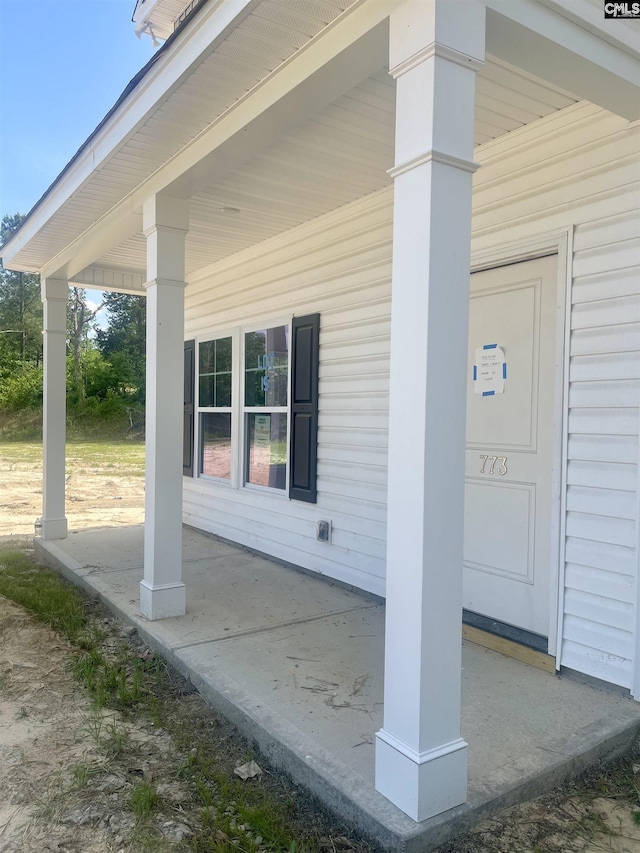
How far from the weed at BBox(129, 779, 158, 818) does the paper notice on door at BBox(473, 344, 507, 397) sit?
8.28 ft

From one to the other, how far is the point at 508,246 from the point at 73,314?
31.4m

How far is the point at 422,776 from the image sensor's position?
6.30ft

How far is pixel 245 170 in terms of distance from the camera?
12.6 ft

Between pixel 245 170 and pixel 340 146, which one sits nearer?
pixel 340 146

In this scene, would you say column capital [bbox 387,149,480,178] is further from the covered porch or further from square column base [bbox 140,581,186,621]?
square column base [bbox 140,581,186,621]

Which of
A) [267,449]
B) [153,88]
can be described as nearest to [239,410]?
[267,449]

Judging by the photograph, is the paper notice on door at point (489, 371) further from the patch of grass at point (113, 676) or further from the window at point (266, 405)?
the patch of grass at point (113, 676)

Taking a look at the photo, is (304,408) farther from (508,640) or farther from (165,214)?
(508,640)

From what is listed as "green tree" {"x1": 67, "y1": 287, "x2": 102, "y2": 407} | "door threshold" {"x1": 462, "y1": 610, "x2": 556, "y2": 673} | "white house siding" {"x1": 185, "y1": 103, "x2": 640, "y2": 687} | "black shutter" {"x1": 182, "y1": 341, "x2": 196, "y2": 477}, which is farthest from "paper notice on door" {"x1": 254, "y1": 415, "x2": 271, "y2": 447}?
"green tree" {"x1": 67, "y1": 287, "x2": 102, "y2": 407}

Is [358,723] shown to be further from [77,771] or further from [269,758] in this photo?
[77,771]

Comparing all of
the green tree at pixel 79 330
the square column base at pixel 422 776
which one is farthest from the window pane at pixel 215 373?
the green tree at pixel 79 330

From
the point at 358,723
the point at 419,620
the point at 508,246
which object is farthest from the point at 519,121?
the point at 358,723

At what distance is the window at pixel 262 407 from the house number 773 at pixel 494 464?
1669 mm

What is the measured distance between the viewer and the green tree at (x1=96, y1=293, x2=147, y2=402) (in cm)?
2873
